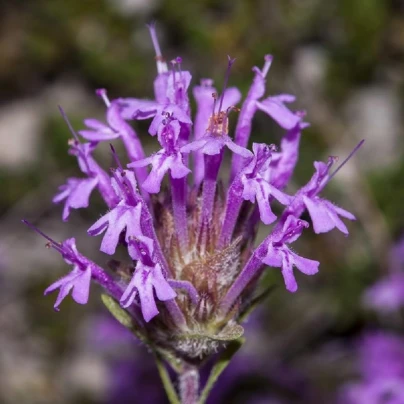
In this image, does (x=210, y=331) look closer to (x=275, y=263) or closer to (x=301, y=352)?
(x=275, y=263)

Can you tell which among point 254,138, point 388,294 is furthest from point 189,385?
point 254,138

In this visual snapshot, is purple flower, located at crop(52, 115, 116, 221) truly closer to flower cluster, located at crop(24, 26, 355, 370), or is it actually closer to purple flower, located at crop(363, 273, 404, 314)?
flower cluster, located at crop(24, 26, 355, 370)

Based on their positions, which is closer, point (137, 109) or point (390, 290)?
point (137, 109)

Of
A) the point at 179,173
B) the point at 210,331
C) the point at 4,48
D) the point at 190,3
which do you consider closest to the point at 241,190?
the point at 179,173

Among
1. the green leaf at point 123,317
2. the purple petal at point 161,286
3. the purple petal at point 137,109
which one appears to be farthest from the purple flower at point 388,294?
the purple petal at point 161,286

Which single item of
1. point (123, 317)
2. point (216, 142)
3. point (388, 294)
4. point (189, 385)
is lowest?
point (388, 294)

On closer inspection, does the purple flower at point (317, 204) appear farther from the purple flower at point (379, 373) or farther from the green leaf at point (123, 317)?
the purple flower at point (379, 373)

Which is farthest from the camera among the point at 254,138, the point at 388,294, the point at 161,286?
the point at 254,138

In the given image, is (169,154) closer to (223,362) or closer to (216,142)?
(216,142)

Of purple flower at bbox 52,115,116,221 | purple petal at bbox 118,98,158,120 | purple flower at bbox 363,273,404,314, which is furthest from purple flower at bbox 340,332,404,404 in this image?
purple petal at bbox 118,98,158,120
